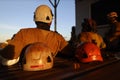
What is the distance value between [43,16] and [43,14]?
4cm

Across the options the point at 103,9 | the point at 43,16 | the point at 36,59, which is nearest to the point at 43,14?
the point at 43,16

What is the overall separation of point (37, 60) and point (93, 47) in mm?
1127

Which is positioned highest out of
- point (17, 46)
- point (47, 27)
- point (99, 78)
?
point (47, 27)

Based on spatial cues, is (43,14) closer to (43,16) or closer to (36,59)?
(43,16)

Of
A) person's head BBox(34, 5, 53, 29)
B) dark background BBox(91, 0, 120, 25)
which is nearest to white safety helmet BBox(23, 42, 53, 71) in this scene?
person's head BBox(34, 5, 53, 29)

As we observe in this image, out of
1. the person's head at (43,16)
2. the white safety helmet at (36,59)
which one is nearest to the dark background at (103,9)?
the person's head at (43,16)

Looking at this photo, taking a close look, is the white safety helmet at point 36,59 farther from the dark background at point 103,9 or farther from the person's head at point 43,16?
the dark background at point 103,9

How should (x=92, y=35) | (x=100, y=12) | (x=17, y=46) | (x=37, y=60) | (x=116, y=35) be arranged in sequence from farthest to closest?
(x=100, y=12)
(x=116, y=35)
(x=92, y=35)
(x=17, y=46)
(x=37, y=60)

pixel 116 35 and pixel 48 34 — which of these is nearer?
pixel 48 34

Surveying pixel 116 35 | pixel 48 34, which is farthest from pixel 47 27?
pixel 116 35

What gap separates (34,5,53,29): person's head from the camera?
13.8 feet

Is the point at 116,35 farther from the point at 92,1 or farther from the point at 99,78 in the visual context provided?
the point at 99,78

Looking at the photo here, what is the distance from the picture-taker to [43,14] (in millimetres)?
4211

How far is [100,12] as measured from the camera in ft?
33.8
